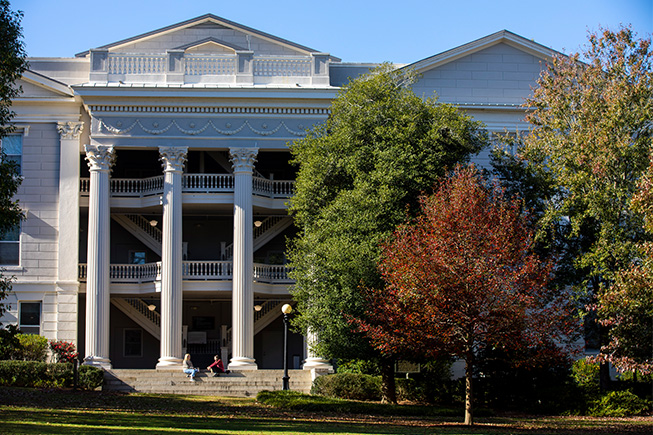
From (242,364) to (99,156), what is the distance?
408 inches

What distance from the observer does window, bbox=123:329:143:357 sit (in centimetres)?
3881

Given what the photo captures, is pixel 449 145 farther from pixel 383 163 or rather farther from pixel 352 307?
pixel 352 307

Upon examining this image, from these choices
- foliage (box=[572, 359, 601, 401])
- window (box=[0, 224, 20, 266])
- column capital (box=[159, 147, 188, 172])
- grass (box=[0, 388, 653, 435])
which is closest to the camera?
grass (box=[0, 388, 653, 435])

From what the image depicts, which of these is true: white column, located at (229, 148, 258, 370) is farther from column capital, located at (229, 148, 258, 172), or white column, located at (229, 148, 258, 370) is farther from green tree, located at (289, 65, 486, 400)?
green tree, located at (289, 65, 486, 400)

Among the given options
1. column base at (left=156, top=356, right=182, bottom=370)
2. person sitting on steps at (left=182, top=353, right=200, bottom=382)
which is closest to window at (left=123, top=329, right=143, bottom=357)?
column base at (left=156, top=356, right=182, bottom=370)

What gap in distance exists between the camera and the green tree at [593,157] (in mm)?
26047

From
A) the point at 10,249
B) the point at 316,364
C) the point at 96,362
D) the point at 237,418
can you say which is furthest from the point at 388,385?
the point at 10,249

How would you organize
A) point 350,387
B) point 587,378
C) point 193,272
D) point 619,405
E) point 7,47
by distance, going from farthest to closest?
point 193,272 → point 350,387 → point 587,378 → point 619,405 → point 7,47

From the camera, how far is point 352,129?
28906mm

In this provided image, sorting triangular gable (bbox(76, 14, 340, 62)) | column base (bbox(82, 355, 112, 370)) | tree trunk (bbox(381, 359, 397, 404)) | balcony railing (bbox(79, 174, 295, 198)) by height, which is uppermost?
triangular gable (bbox(76, 14, 340, 62))

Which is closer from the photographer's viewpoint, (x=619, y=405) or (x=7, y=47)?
(x=7, y=47)

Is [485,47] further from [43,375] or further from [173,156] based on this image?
[43,375]

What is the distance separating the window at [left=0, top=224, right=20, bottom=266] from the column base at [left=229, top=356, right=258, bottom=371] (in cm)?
1016

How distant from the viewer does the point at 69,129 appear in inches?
1406
